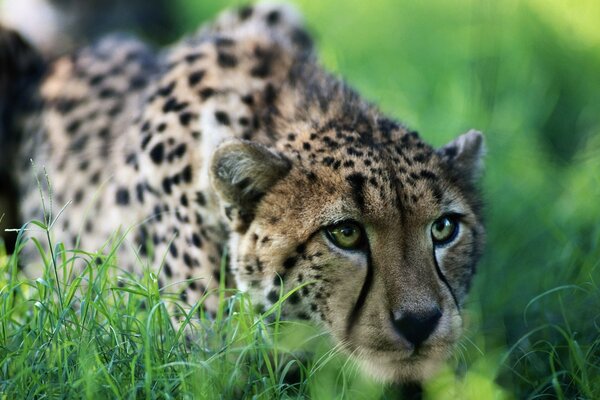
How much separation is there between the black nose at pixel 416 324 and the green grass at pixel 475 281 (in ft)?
0.93

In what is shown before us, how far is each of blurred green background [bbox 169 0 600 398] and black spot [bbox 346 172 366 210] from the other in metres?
0.68

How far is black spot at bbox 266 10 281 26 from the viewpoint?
534 centimetres

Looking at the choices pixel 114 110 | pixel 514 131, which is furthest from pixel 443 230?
pixel 514 131

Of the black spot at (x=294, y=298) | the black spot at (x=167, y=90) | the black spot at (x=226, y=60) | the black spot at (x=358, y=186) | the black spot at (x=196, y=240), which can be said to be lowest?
the black spot at (x=294, y=298)

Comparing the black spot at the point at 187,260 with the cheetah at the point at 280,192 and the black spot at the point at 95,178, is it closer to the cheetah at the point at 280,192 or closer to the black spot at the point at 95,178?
the cheetah at the point at 280,192

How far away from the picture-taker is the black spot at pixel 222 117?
12.8 feet

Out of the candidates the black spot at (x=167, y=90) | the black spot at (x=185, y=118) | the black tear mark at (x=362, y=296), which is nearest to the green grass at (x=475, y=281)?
the black tear mark at (x=362, y=296)

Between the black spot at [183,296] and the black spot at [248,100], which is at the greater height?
the black spot at [248,100]

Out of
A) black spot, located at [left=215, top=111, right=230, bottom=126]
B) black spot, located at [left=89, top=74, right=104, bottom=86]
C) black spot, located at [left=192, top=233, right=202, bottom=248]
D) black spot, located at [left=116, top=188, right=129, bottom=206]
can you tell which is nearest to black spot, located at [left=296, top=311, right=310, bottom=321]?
black spot, located at [left=192, top=233, right=202, bottom=248]

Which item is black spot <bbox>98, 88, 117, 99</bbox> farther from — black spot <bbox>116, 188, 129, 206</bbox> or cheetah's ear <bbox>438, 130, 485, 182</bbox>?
cheetah's ear <bbox>438, 130, 485, 182</bbox>

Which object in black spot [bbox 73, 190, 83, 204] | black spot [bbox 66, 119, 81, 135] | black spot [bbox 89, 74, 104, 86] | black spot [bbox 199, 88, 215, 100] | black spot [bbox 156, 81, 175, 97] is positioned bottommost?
black spot [bbox 73, 190, 83, 204]

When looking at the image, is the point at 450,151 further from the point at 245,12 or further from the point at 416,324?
the point at 245,12

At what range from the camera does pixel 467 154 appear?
358 cm

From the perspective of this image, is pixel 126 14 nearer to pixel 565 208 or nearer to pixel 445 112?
pixel 445 112
